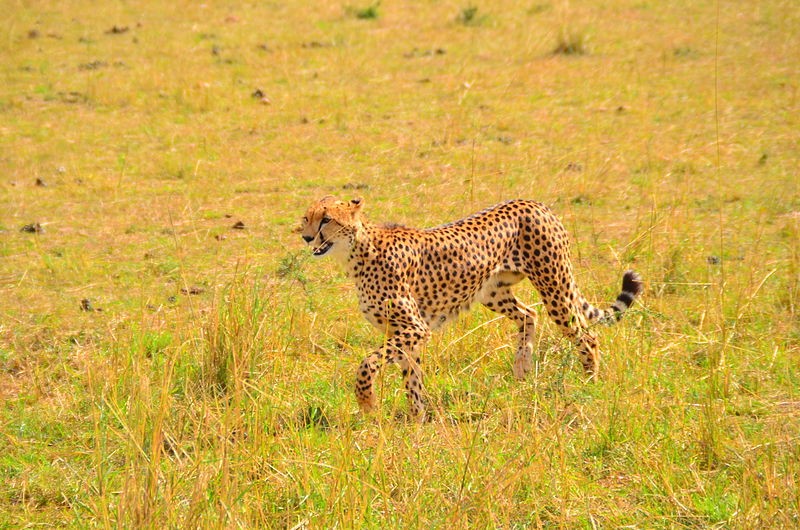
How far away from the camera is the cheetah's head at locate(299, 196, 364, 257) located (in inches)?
174

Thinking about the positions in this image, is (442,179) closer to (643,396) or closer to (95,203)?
(95,203)

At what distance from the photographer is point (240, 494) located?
10.9 feet

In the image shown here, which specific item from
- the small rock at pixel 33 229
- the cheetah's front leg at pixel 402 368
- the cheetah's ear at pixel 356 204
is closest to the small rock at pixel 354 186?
the small rock at pixel 33 229

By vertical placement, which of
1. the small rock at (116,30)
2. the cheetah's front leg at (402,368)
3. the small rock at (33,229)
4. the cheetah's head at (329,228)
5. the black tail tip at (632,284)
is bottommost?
the cheetah's front leg at (402,368)

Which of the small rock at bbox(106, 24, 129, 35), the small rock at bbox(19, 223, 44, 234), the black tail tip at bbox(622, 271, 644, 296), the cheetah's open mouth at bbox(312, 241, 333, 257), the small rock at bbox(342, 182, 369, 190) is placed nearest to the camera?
the cheetah's open mouth at bbox(312, 241, 333, 257)

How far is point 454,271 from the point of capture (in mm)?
4559

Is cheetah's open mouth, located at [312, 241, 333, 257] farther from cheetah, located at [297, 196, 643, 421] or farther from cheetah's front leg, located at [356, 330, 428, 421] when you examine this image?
cheetah's front leg, located at [356, 330, 428, 421]

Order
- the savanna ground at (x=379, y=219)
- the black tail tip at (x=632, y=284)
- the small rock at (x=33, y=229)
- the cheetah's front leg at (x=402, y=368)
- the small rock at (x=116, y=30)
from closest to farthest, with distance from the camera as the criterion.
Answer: the savanna ground at (x=379, y=219) < the cheetah's front leg at (x=402, y=368) < the black tail tip at (x=632, y=284) < the small rock at (x=33, y=229) < the small rock at (x=116, y=30)

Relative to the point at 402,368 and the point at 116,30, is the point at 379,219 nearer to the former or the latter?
the point at 402,368

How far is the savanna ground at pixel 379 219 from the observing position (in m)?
3.56

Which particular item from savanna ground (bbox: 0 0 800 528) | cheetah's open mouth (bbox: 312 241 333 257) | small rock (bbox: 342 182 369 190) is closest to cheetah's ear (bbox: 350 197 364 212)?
cheetah's open mouth (bbox: 312 241 333 257)

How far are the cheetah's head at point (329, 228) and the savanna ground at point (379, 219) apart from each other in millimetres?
225

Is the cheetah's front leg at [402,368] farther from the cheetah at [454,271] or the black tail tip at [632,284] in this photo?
the black tail tip at [632,284]

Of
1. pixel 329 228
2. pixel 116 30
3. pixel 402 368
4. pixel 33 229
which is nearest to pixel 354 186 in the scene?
pixel 33 229
